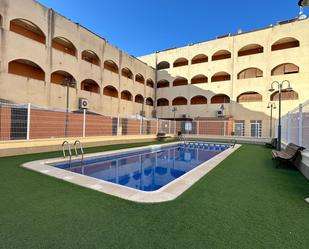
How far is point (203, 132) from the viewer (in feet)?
71.3

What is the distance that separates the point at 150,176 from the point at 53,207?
12.8 feet

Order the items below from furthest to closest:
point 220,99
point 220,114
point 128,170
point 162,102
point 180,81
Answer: point 162,102, point 180,81, point 220,99, point 220,114, point 128,170

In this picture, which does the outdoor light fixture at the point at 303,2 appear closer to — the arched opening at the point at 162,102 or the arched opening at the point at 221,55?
the arched opening at the point at 221,55

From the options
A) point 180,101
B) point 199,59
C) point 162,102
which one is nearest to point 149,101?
point 162,102

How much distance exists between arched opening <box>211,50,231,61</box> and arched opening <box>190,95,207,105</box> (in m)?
5.89

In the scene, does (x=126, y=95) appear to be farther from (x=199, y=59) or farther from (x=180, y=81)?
(x=199, y=59)

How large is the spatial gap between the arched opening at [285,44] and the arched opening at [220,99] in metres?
8.07

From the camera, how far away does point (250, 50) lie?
25625mm

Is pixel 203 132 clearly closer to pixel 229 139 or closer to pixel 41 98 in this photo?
pixel 229 139

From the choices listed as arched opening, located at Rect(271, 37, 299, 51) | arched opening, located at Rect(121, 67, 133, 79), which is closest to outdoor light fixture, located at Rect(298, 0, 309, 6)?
arched opening, located at Rect(121, 67, 133, 79)

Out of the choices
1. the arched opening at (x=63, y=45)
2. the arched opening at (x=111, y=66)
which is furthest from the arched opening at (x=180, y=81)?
the arched opening at (x=63, y=45)

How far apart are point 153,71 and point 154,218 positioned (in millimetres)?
29782

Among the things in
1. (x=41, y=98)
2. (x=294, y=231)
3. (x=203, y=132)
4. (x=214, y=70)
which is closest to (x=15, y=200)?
(x=294, y=231)

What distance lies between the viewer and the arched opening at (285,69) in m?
22.4
